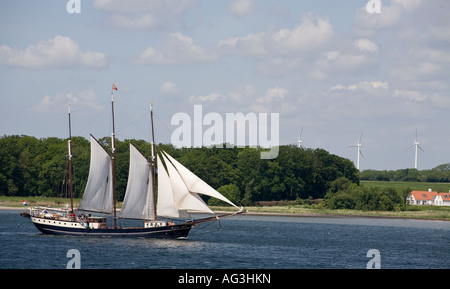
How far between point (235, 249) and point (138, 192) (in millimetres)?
14418

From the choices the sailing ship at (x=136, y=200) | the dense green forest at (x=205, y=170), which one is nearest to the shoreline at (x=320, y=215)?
the dense green forest at (x=205, y=170)

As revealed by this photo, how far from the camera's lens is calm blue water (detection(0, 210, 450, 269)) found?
62.8 metres

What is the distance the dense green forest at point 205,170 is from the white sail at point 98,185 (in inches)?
2505

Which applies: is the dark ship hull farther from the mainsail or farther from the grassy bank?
the grassy bank

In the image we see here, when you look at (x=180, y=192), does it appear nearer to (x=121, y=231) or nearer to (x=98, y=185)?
(x=121, y=231)

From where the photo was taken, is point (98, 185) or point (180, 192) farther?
point (98, 185)

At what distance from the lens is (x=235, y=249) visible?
73938 millimetres

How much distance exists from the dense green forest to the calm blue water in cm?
5286

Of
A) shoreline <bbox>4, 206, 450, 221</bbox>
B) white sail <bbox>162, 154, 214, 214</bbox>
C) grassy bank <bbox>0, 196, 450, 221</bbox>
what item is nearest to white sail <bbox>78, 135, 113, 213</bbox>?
white sail <bbox>162, 154, 214, 214</bbox>

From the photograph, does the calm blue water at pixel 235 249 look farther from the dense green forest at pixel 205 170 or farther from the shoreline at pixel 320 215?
the dense green forest at pixel 205 170

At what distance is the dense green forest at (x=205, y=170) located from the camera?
155750 mm

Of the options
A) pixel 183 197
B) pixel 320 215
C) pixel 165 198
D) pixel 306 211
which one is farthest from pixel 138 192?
pixel 306 211
